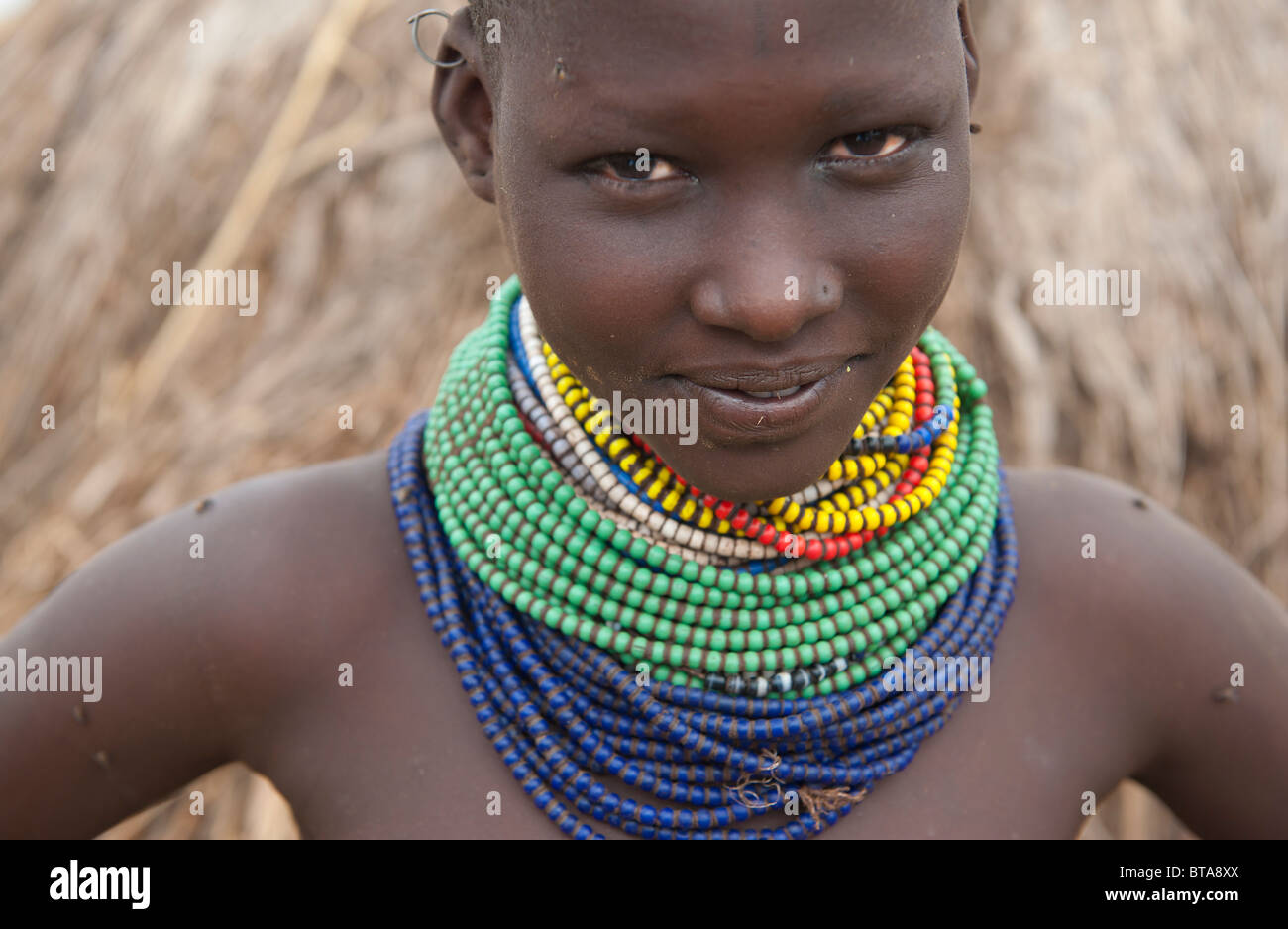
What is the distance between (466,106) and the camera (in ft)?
3.99

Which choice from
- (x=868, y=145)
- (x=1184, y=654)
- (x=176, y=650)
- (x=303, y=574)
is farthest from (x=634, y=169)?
(x=1184, y=654)

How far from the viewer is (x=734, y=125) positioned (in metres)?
0.95

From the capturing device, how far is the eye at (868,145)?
1014 mm

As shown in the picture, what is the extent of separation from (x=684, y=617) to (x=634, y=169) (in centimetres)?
48

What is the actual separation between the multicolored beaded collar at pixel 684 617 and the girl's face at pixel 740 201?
0.47 feet

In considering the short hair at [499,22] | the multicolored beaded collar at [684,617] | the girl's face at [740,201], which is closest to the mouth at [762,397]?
the girl's face at [740,201]

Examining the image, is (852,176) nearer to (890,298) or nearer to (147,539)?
(890,298)

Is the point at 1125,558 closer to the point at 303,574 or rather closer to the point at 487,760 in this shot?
the point at 487,760

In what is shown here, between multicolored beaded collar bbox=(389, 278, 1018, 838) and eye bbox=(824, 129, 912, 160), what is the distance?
1.25ft

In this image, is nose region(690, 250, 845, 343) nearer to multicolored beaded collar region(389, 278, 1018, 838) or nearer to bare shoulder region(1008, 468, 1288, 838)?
multicolored beaded collar region(389, 278, 1018, 838)

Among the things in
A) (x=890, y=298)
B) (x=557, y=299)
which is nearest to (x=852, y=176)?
(x=890, y=298)

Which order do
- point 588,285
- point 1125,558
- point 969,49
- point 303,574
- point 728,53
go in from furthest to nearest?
point 1125,558 → point 303,574 → point 969,49 → point 588,285 → point 728,53

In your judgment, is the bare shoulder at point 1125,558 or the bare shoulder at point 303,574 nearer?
the bare shoulder at point 303,574

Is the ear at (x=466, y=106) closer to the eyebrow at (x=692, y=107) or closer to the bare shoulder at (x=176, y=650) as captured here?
the eyebrow at (x=692, y=107)
